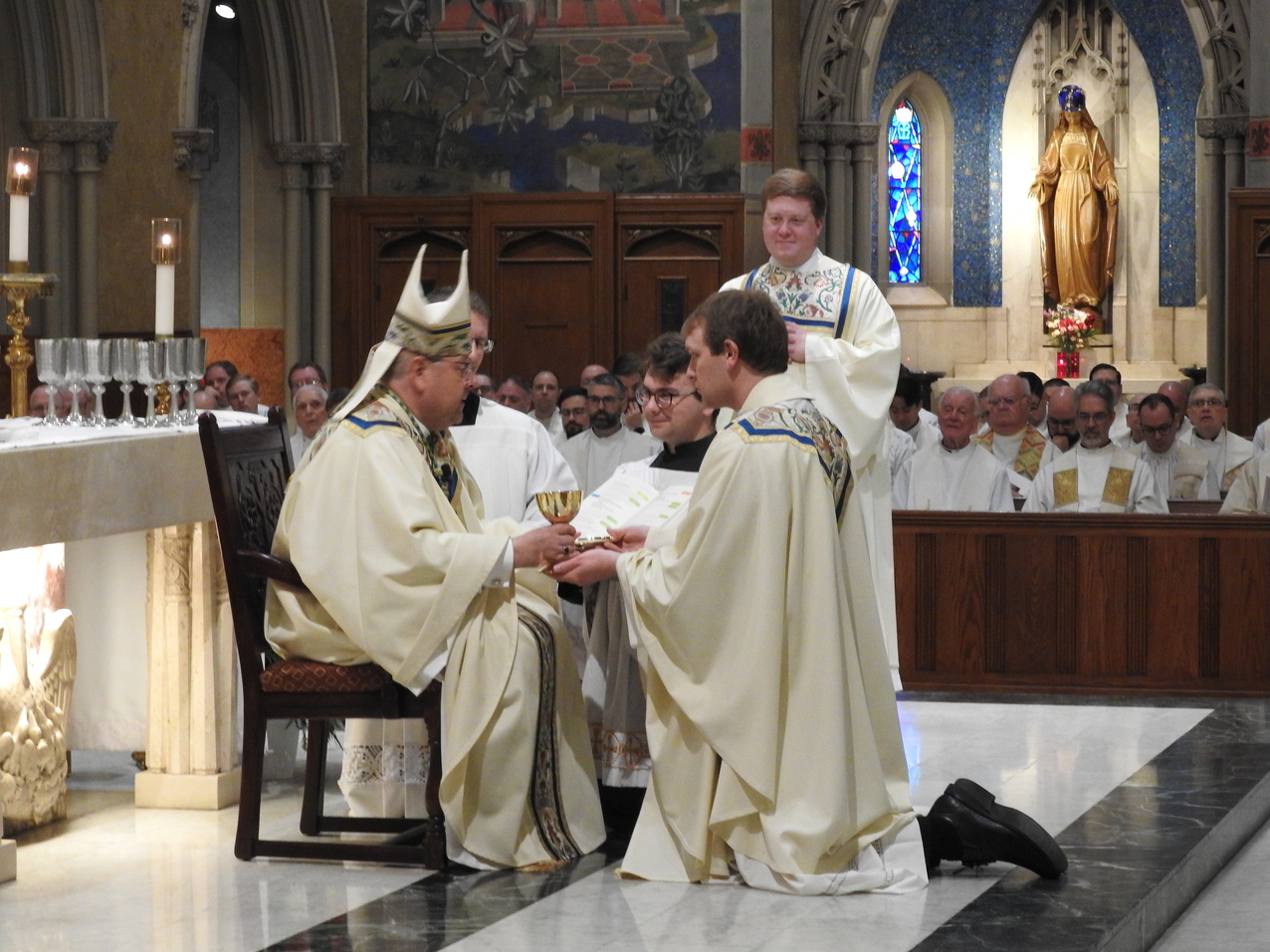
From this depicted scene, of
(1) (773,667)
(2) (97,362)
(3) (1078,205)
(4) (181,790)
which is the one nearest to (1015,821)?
(1) (773,667)

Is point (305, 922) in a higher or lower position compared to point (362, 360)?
lower

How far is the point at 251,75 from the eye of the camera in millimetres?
13742

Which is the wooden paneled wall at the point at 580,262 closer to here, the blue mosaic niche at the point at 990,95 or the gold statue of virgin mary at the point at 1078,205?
the blue mosaic niche at the point at 990,95

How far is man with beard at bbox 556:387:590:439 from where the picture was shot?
988cm

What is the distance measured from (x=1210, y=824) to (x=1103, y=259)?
14.0 metres

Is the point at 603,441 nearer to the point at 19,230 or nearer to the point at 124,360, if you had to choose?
the point at 124,360

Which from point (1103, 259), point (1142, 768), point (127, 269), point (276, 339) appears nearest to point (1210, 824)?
point (1142, 768)

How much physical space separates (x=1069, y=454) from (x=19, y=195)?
500cm

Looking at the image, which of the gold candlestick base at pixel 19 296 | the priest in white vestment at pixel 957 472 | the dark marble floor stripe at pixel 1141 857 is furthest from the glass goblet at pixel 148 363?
the priest in white vestment at pixel 957 472

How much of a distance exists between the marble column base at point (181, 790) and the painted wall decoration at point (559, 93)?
935 cm

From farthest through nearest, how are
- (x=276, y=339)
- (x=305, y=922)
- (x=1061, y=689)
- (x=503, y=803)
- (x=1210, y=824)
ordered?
(x=276, y=339)
(x=1061, y=689)
(x=1210, y=824)
(x=503, y=803)
(x=305, y=922)

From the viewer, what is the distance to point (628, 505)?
4809 mm

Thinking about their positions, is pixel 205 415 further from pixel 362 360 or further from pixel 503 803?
pixel 362 360

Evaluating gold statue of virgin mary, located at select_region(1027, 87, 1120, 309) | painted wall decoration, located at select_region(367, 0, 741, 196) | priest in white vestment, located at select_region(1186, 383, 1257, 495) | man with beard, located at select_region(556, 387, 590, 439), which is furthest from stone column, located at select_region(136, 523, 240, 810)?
gold statue of virgin mary, located at select_region(1027, 87, 1120, 309)
